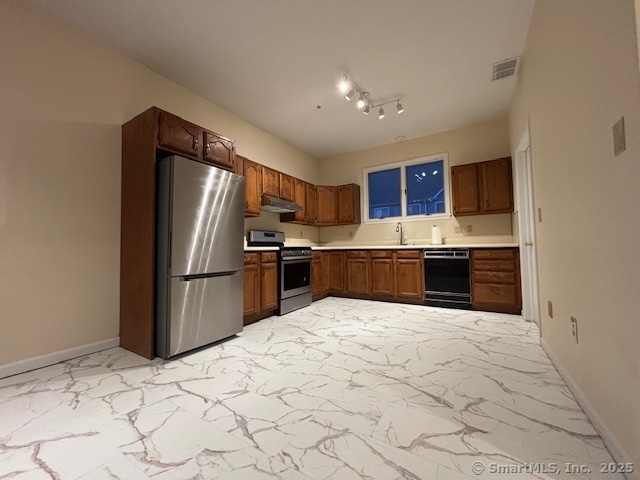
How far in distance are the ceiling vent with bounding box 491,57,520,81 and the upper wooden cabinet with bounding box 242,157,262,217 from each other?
316 centimetres

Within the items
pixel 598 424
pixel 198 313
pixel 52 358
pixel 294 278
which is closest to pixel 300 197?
pixel 294 278

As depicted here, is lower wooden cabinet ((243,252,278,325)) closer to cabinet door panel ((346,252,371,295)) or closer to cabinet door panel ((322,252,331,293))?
cabinet door panel ((322,252,331,293))

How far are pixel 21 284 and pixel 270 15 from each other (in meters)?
2.96

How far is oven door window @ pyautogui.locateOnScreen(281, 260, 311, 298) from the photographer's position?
3820mm

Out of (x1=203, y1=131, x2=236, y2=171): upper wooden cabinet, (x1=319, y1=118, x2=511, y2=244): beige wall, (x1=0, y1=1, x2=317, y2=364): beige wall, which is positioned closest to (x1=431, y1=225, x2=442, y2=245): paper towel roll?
(x1=319, y1=118, x2=511, y2=244): beige wall

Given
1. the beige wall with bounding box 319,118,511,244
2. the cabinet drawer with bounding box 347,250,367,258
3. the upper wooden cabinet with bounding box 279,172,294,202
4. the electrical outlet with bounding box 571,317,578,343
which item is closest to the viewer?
the electrical outlet with bounding box 571,317,578,343

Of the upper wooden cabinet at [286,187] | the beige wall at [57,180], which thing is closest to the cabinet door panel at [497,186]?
the upper wooden cabinet at [286,187]

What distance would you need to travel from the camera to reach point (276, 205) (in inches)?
156

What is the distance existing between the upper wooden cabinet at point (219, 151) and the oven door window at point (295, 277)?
1567mm

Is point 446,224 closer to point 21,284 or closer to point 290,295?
point 290,295

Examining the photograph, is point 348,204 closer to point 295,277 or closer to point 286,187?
point 286,187

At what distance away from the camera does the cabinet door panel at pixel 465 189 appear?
4.05 metres

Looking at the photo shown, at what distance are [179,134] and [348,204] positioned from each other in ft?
11.0

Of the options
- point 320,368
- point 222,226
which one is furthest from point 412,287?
point 222,226
